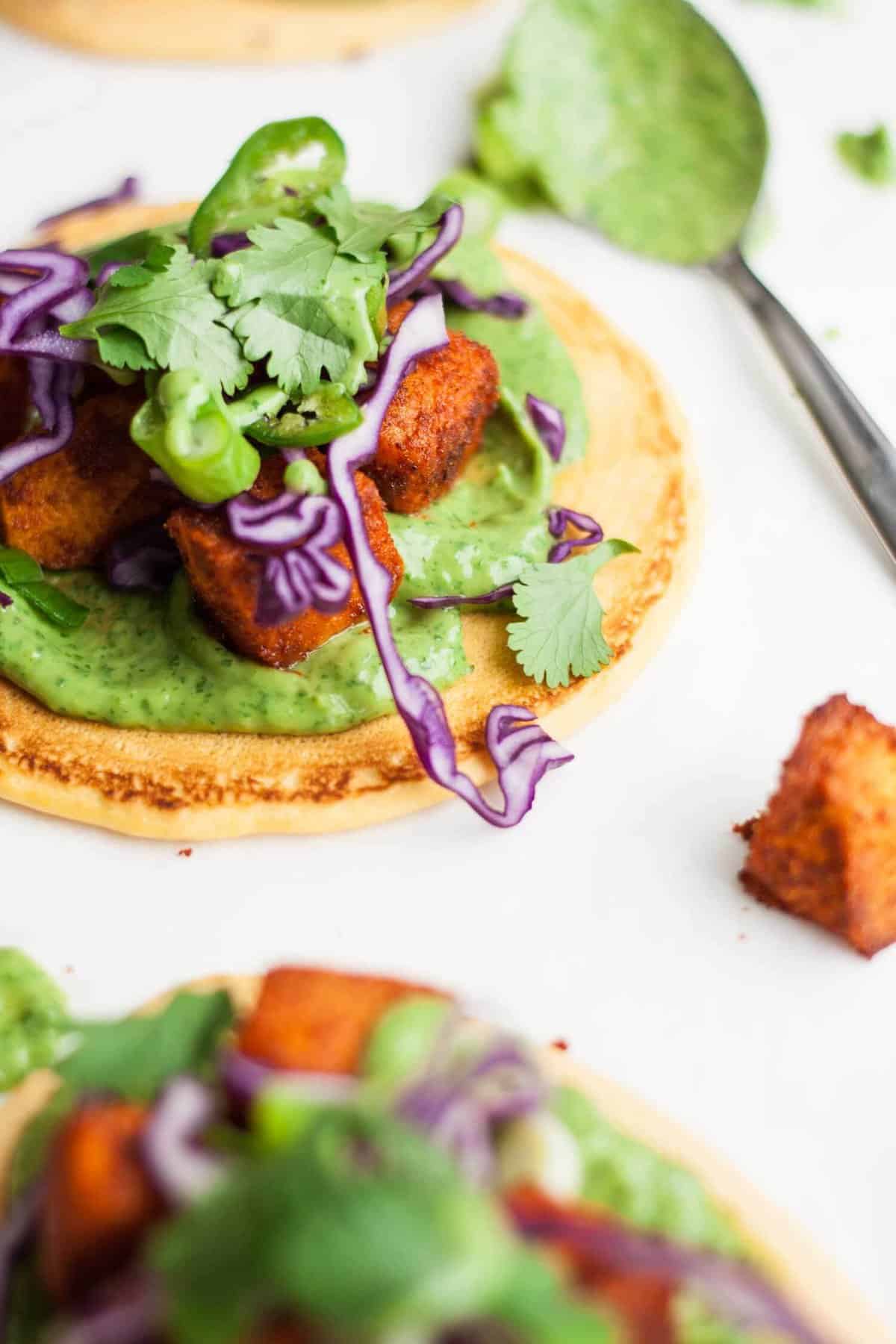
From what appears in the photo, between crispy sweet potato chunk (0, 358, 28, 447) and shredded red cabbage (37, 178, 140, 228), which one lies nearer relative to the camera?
crispy sweet potato chunk (0, 358, 28, 447)

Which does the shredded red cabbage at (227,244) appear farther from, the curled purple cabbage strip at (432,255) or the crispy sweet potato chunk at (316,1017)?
the crispy sweet potato chunk at (316,1017)

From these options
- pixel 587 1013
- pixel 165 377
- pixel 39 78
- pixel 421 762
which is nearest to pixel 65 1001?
pixel 421 762

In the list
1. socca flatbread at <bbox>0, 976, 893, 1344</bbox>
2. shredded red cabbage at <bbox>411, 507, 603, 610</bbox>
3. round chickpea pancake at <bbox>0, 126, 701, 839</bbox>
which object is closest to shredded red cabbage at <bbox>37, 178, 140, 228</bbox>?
round chickpea pancake at <bbox>0, 126, 701, 839</bbox>

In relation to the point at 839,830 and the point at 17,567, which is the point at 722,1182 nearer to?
the point at 839,830

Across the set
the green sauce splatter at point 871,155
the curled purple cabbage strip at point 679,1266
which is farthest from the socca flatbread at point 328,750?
the green sauce splatter at point 871,155

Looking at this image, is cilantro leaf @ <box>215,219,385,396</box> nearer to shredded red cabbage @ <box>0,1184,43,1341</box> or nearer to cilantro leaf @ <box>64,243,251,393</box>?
cilantro leaf @ <box>64,243,251,393</box>

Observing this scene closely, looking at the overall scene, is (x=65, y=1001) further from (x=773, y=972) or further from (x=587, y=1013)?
(x=773, y=972)
